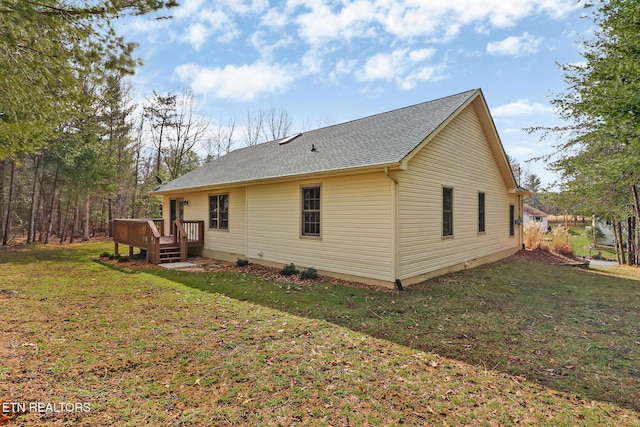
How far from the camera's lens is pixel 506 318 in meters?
5.20

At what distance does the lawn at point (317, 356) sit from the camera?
2594 millimetres

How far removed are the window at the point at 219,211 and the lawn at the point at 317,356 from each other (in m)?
4.92

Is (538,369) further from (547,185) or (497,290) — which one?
(547,185)

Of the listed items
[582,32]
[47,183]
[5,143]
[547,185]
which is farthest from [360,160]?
[47,183]

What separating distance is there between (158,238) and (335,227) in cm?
667

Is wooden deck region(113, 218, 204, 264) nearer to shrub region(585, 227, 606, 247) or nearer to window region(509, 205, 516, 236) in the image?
window region(509, 205, 516, 236)

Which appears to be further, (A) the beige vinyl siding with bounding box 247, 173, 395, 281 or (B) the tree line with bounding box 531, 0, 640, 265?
(A) the beige vinyl siding with bounding box 247, 173, 395, 281

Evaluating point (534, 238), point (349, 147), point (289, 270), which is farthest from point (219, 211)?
point (534, 238)

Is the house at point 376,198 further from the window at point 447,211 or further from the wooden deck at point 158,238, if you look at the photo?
the wooden deck at point 158,238

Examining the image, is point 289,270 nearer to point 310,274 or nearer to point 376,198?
point 310,274

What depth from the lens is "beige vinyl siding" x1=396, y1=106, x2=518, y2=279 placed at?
727cm

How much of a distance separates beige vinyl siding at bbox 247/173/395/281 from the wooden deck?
10.4 ft

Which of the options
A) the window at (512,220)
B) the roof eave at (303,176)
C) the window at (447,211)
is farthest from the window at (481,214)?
the roof eave at (303,176)

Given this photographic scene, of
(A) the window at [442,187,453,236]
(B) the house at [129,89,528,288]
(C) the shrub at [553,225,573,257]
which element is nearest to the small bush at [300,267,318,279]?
(B) the house at [129,89,528,288]
